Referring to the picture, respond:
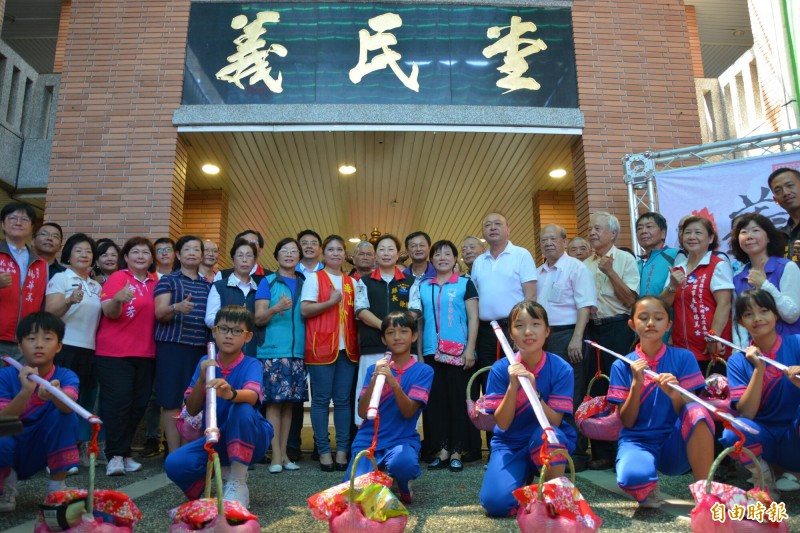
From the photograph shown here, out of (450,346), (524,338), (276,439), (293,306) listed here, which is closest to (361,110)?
(293,306)

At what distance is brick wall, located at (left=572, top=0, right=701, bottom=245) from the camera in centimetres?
660

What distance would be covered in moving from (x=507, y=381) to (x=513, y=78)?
460 cm

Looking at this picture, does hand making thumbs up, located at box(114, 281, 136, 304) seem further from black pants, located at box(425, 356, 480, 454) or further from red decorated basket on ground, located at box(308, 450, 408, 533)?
red decorated basket on ground, located at box(308, 450, 408, 533)

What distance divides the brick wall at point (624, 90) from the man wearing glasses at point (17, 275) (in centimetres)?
504

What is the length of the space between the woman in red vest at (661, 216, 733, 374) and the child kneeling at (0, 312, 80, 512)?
3445mm

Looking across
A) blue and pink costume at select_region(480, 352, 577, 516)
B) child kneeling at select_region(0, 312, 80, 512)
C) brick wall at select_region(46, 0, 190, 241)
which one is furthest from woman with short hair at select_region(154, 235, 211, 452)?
brick wall at select_region(46, 0, 190, 241)

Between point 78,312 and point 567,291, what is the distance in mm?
3278

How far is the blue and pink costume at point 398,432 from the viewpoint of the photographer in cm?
305

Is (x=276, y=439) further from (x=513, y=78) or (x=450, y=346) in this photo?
(x=513, y=78)

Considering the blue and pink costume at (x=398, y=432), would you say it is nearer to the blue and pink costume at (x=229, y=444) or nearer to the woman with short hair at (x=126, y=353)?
the blue and pink costume at (x=229, y=444)

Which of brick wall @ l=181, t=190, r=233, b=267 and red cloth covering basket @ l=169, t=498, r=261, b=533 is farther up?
brick wall @ l=181, t=190, r=233, b=267

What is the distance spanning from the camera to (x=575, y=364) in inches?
159

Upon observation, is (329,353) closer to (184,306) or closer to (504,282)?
(184,306)

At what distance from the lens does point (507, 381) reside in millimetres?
3018
